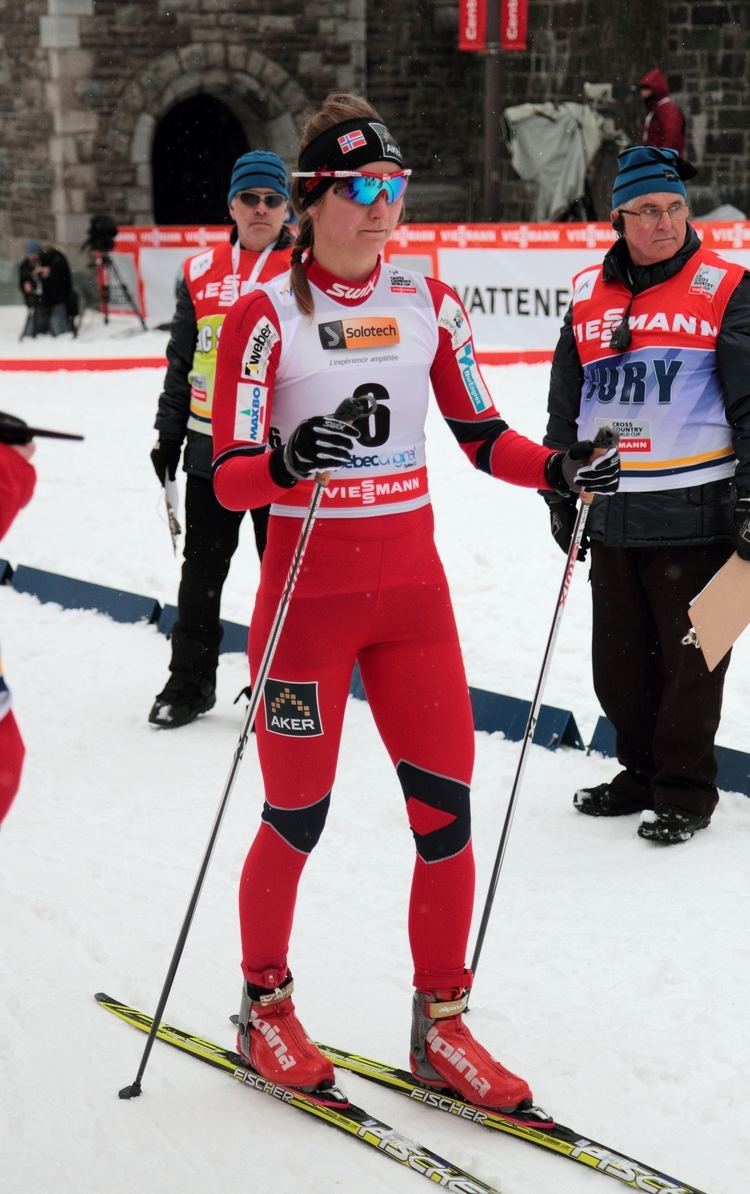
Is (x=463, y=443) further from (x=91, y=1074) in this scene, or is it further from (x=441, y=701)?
(x=91, y=1074)

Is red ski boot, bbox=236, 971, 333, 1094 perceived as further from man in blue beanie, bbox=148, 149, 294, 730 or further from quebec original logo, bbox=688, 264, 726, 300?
man in blue beanie, bbox=148, 149, 294, 730

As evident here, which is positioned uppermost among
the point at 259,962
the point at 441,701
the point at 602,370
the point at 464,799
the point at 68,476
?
the point at 602,370

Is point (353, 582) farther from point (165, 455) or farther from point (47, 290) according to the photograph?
point (47, 290)

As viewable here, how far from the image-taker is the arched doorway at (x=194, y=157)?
935 inches

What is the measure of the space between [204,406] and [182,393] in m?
0.19

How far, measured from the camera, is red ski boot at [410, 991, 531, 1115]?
3285 mm

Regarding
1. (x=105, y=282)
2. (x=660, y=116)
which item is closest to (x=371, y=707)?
(x=660, y=116)

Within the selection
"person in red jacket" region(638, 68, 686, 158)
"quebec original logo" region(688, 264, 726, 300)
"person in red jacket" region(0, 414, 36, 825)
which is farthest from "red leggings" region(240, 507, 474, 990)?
"person in red jacket" region(638, 68, 686, 158)

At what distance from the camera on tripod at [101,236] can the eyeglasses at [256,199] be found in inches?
614

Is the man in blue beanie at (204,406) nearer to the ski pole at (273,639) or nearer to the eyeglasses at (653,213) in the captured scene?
the eyeglasses at (653,213)

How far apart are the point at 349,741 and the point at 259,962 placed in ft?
8.61

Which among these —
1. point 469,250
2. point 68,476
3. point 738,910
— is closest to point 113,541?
point 68,476

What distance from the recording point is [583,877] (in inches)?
187

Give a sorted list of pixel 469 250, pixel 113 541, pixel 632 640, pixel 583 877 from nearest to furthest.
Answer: pixel 583 877
pixel 632 640
pixel 113 541
pixel 469 250
